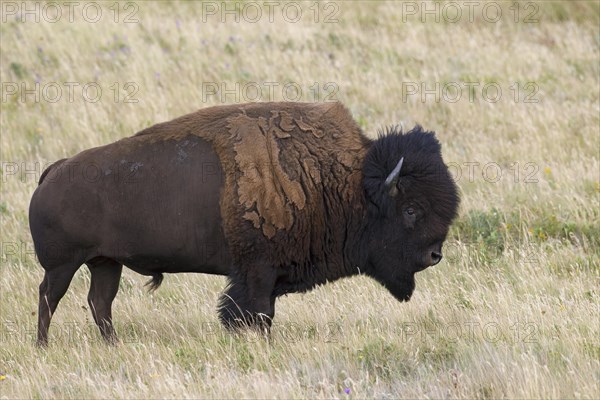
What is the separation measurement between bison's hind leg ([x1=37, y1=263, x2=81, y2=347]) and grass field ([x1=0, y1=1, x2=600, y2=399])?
0.16m

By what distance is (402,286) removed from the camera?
7.12 metres

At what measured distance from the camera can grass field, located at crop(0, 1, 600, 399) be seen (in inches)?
234

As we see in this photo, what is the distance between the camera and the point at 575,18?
1741 centimetres

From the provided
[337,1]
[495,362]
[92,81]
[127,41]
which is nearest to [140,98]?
[92,81]

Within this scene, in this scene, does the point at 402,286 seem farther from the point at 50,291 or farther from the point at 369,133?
the point at 369,133

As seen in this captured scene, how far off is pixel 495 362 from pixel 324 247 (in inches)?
66.1

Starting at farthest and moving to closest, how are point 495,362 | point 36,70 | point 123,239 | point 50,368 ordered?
point 36,70, point 123,239, point 50,368, point 495,362

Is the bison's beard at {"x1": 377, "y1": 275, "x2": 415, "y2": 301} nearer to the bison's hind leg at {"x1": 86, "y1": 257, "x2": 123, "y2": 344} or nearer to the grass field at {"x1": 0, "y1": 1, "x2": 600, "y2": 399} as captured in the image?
the grass field at {"x1": 0, "y1": 1, "x2": 600, "y2": 399}

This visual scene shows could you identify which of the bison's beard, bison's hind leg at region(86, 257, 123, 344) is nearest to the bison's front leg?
the bison's beard

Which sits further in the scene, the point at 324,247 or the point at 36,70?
the point at 36,70

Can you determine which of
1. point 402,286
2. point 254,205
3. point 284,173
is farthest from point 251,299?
point 402,286

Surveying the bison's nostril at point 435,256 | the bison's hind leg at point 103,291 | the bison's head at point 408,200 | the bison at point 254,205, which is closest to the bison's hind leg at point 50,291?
the bison at point 254,205

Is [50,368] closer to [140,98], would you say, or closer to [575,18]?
[140,98]

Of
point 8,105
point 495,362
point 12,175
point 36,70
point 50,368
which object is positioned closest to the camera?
point 495,362
